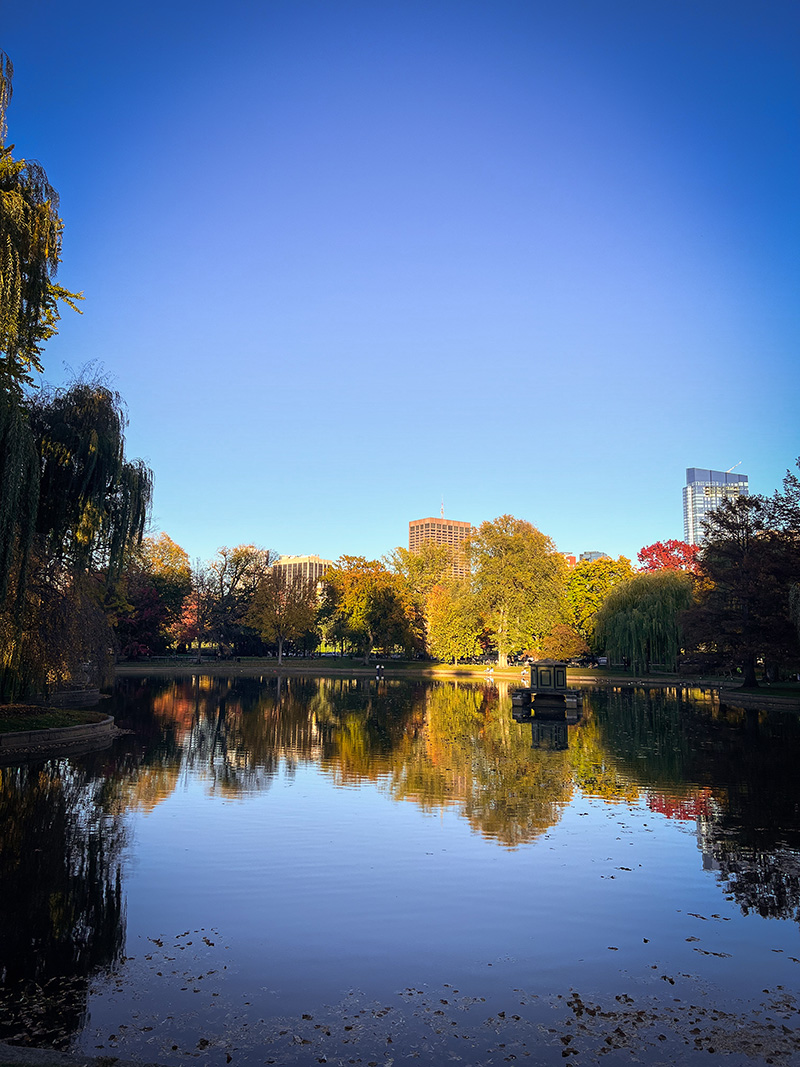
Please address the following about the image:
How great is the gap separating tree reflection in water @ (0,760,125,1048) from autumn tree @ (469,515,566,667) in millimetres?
62296

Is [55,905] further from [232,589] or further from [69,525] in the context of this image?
[232,589]

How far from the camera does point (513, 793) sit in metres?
15.5

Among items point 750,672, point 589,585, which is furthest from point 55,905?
point 589,585

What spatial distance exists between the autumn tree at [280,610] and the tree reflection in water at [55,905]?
64940 millimetres

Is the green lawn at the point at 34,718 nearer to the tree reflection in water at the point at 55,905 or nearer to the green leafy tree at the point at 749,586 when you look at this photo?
the tree reflection in water at the point at 55,905

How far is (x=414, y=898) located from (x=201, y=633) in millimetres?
79672

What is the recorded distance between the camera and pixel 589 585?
82.8 m

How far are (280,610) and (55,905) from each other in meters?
72.7

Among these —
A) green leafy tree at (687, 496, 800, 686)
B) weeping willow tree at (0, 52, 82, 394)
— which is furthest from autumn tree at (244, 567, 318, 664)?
weeping willow tree at (0, 52, 82, 394)

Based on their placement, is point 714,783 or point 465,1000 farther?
point 714,783

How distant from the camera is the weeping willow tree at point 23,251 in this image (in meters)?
16.2

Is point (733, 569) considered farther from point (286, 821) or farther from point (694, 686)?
point (286, 821)

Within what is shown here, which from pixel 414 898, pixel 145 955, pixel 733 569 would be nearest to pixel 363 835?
pixel 414 898

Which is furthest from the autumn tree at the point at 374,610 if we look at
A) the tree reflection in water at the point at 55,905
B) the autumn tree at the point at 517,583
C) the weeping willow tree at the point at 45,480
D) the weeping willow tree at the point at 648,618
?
the tree reflection in water at the point at 55,905
